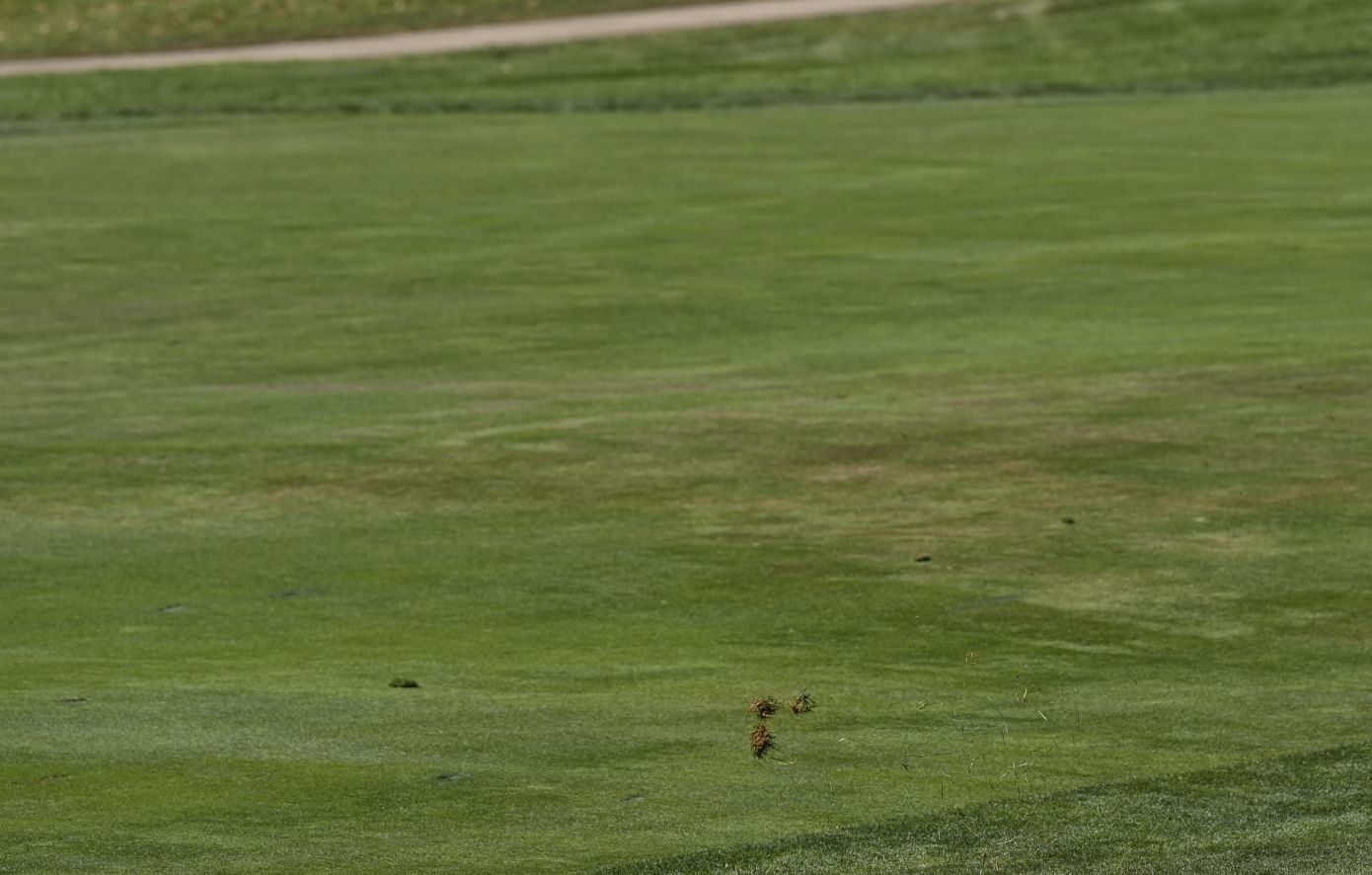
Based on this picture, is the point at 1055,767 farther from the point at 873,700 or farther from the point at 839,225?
the point at 839,225

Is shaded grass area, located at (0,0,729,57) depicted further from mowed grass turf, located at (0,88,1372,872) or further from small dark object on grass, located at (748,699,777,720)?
small dark object on grass, located at (748,699,777,720)

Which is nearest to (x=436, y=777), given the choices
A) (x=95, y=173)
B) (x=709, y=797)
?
(x=709, y=797)

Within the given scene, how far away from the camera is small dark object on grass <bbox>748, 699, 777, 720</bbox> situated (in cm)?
823

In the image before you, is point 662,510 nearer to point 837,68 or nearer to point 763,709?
point 763,709

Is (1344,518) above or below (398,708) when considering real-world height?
below

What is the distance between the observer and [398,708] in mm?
8328

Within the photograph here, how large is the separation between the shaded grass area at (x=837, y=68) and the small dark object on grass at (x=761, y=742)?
988 inches

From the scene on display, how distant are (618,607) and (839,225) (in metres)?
11.9

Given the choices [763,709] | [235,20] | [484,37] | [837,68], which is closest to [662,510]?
[763,709]

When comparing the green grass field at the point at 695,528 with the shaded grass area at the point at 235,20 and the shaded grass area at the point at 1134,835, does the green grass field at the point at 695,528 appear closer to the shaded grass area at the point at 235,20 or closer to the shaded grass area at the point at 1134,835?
the shaded grass area at the point at 1134,835

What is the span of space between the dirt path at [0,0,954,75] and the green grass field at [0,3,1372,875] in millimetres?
14990

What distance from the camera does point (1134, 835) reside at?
710 centimetres

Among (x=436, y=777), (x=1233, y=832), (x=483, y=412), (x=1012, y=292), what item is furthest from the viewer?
(x=1012, y=292)

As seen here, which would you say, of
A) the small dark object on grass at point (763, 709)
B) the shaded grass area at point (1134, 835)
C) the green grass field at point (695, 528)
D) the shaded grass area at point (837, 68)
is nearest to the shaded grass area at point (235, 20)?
the shaded grass area at point (837, 68)
